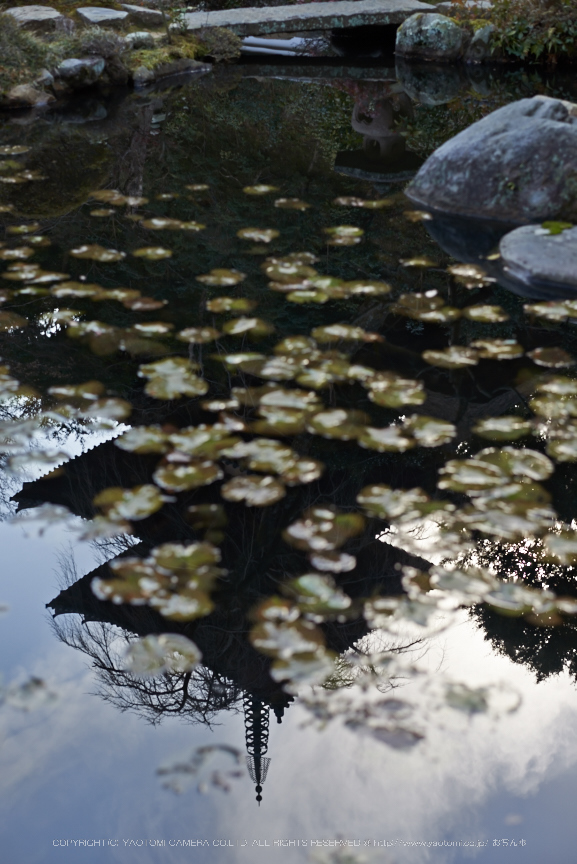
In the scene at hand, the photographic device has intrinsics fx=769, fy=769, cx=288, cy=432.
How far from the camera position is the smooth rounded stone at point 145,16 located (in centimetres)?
1091

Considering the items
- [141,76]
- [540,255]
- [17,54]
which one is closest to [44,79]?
[17,54]

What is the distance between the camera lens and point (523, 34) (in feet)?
35.0

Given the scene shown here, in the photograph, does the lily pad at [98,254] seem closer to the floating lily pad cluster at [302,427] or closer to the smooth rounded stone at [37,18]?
the floating lily pad cluster at [302,427]

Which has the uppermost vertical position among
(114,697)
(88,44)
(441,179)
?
(88,44)

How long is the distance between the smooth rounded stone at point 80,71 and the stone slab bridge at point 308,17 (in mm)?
3177

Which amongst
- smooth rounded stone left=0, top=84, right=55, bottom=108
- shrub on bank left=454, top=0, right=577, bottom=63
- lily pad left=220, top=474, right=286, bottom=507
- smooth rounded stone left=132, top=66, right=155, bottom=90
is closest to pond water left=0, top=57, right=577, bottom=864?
lily pad left=220, top=474, right=286, bottom=507

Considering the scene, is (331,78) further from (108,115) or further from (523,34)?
(108,115)

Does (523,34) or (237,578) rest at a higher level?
(523,34)

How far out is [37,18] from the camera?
359 inches

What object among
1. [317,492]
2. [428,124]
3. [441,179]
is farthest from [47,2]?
[317,492]

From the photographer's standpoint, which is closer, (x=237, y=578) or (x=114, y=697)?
(x=114, y=697)

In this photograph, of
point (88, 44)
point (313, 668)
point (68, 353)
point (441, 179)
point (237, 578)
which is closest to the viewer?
point (313, 668)

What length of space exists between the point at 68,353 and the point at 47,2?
9.18 meters

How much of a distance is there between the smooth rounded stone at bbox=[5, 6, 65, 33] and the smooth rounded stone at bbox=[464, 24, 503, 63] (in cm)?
585
